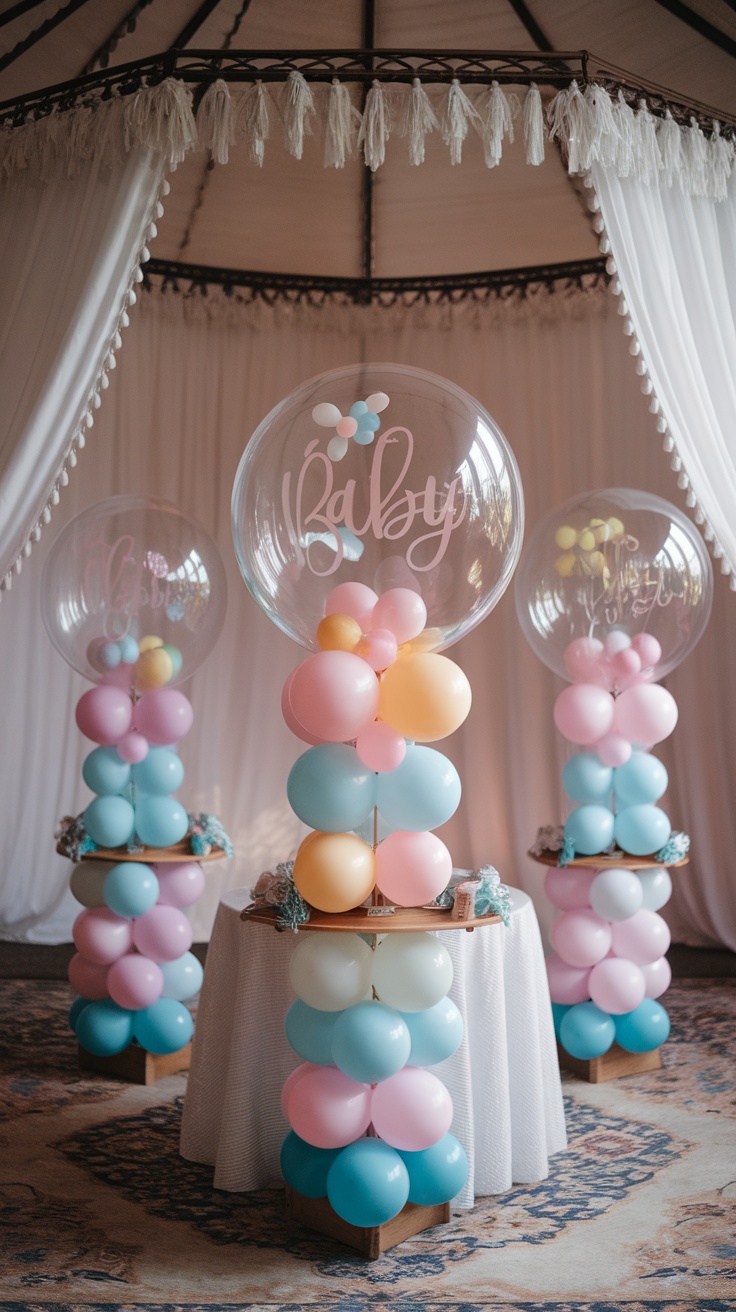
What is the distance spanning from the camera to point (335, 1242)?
2.65m

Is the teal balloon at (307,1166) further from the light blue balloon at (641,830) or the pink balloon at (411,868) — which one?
the light blue balloon at (641,830)

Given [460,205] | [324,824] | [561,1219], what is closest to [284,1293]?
[561,1219]

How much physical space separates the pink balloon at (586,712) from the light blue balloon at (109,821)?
1.43m

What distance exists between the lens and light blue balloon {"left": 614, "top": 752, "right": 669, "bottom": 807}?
12.4 feet

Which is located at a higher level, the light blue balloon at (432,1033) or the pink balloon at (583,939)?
the pink balloon at (583,939)

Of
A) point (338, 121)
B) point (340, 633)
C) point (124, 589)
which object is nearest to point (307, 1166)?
point (340, 633)

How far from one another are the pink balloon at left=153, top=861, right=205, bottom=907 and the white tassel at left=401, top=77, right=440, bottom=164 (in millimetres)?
2273

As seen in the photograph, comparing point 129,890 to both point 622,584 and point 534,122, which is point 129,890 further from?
point 534,122

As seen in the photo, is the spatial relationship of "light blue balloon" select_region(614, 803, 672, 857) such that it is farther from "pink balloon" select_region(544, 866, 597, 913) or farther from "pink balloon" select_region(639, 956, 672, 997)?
"pink balloon" select_region(639, 956, 672, 997)

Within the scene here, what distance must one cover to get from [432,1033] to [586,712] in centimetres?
144

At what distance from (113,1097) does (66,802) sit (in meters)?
2.28

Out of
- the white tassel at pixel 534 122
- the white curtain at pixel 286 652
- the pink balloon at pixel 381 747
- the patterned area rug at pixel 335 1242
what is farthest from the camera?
the white curtain at pixel 286 652

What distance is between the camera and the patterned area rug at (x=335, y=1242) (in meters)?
2.40

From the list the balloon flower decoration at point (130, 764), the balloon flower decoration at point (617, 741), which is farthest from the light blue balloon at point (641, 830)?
the balloon flower decoration at point (130, 764)
